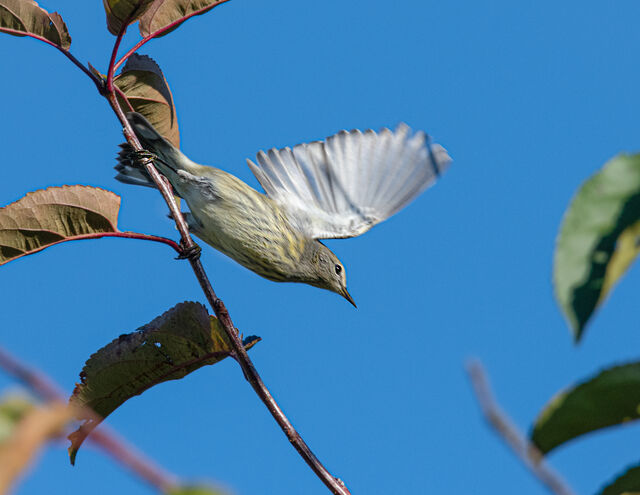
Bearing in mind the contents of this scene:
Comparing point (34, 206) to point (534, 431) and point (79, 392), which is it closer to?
point (79, 392)

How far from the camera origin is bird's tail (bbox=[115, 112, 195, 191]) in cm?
423

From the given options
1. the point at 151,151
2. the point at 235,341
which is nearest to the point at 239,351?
the point at 235,341

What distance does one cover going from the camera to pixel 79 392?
2.87 metres

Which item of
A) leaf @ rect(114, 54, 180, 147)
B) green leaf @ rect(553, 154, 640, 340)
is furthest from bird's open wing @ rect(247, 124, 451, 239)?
green leaf @ rect(553, 154, 640, 340)

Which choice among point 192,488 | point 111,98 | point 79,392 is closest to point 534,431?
point 192,488

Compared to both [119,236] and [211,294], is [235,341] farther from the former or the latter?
[119,236]

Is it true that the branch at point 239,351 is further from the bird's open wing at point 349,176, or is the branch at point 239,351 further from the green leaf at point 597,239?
the bird's open wing at point 349,176

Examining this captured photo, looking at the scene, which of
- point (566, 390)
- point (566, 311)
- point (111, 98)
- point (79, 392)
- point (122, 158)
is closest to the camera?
point (566, 311)

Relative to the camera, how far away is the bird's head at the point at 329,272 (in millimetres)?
5281

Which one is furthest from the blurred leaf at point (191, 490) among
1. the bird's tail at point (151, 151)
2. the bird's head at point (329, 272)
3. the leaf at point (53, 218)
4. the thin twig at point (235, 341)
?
the bird's head at point (329, 272)

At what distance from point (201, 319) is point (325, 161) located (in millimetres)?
2885

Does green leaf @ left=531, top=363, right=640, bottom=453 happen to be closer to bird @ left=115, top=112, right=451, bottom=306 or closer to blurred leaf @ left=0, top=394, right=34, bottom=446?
blurred leaf @ left=0, top=394, right=34, bottom=446

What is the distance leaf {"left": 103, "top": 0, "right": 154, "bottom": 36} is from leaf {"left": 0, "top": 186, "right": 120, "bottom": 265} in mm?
Answer: 788

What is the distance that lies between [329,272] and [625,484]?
409 cm
